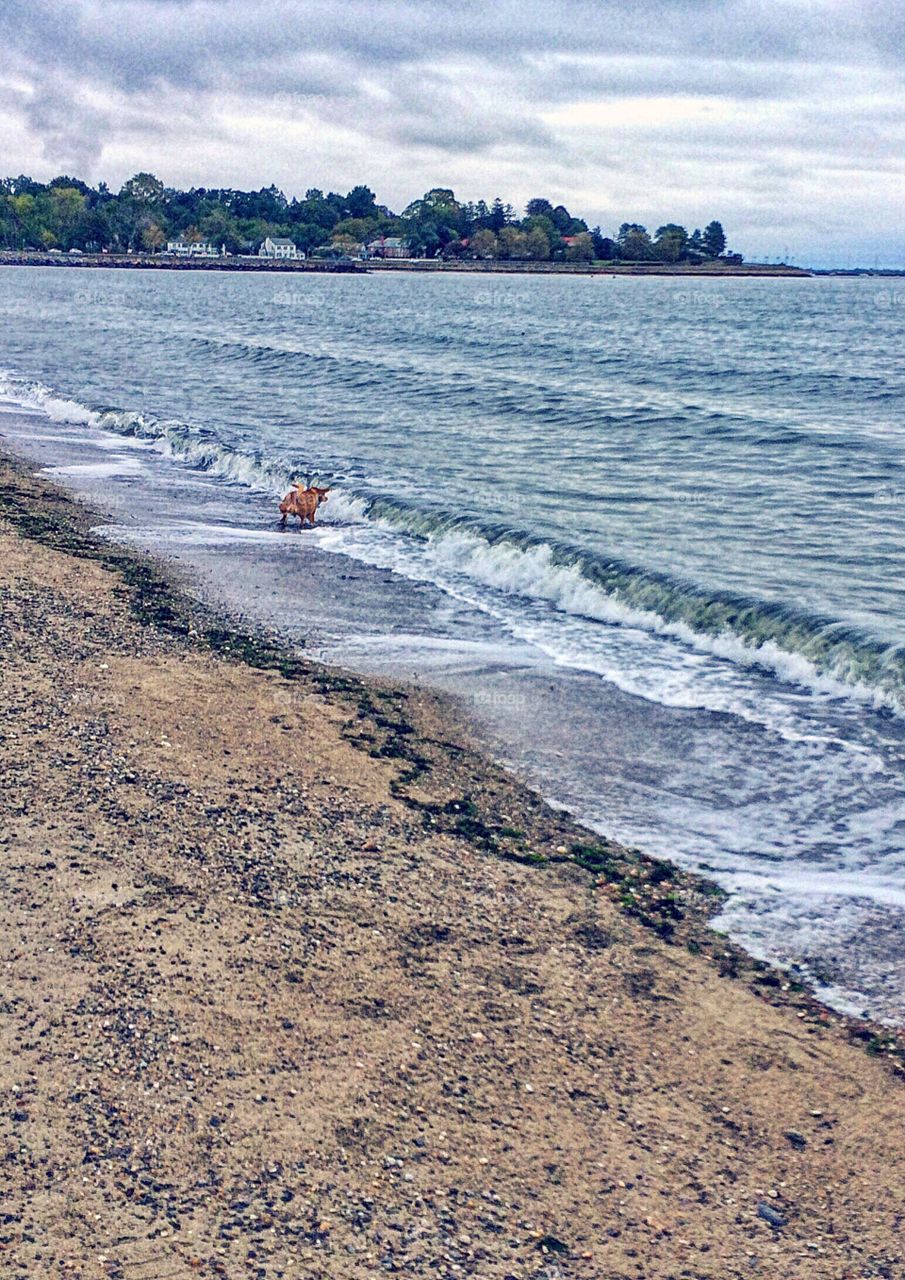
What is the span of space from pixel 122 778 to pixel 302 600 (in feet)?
18.6

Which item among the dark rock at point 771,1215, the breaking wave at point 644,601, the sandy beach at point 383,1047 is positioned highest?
the breaking wave at point 644,601

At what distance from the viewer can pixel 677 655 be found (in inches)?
459

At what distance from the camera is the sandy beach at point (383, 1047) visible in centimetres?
418

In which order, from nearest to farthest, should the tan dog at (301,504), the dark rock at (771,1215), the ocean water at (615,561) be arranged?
the dark rock at (771,1215)
the ocean water at (615,561)
the tan dog at (301,504)

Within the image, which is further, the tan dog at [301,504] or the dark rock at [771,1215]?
the tan dog at [301,504]

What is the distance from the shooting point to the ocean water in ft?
25.7

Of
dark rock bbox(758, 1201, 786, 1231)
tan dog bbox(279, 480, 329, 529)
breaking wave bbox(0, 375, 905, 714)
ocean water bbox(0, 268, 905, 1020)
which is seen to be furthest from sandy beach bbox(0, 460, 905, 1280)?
tan dog bbox(279, 480, 329, 529)

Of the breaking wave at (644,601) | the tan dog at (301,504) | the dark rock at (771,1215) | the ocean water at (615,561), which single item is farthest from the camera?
the tan dog at (301,504)

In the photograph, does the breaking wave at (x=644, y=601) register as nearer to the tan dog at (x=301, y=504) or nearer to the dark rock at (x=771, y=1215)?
the tan dog at (x=301, y=504)

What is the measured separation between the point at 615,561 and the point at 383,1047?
1009 centimetres

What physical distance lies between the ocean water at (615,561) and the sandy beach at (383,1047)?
77 centimetres

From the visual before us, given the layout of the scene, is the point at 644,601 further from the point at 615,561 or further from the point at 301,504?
the point at 301,504

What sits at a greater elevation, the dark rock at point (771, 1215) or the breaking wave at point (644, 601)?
the breaking wave at point (644, 601)

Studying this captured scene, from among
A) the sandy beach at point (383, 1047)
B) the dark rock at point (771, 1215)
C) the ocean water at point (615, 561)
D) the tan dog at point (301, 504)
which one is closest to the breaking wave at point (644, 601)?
the ocean water at point (615, 561)
